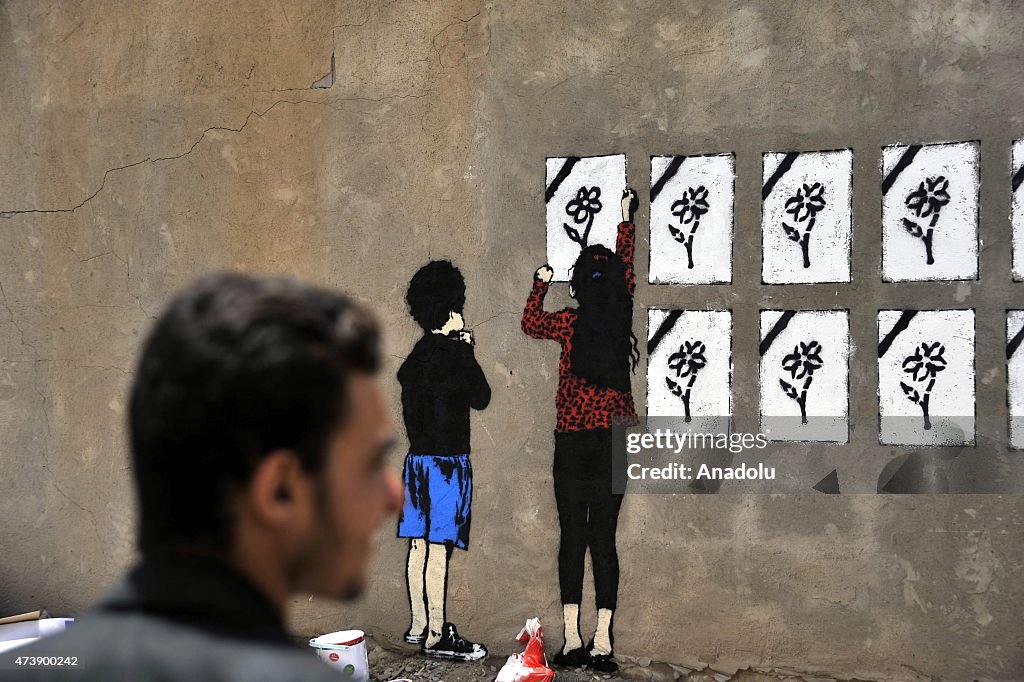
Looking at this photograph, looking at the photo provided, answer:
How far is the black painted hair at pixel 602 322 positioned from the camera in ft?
13.3

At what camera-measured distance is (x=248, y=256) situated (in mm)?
4402

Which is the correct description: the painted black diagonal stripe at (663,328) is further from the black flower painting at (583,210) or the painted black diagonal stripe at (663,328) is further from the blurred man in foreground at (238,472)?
the blurred man in foreground at (238,472)

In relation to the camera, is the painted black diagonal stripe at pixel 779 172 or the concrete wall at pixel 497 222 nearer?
the concrete wall at pixel 497 222

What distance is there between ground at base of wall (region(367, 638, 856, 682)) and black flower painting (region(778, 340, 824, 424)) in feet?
3.94

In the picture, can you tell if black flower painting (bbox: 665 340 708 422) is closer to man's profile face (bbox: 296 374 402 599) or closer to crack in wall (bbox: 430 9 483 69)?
crack in wall (bbox: 430 9 483 69)

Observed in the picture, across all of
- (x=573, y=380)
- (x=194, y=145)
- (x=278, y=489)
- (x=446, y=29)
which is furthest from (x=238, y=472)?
(x=194, y=145)

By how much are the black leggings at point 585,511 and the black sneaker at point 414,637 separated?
0.72 metres

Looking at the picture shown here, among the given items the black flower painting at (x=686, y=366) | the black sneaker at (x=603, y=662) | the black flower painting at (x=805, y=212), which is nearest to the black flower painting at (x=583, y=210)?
the black flower painting at (x=686, y=366)

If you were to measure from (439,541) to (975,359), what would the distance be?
2.55 m

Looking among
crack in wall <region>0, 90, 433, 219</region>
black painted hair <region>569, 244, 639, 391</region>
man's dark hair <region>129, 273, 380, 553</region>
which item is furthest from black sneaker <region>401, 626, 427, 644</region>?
man's dark hair <region>129, 273, 380, 553</region>

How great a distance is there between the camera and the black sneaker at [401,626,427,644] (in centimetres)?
421

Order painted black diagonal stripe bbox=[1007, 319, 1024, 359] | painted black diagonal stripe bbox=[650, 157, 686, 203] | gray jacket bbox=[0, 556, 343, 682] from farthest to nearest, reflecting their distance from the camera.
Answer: painted black diagonal stripe bbox=[650, 157, 686, 203]
painted black diagonal stripe bbox=[1007, 319, 1024, 359]
gray jacket bbox=[0, 556, 343, 682]

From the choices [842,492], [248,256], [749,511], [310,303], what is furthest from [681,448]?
[310,303]

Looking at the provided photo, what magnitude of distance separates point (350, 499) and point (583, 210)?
3.37m
